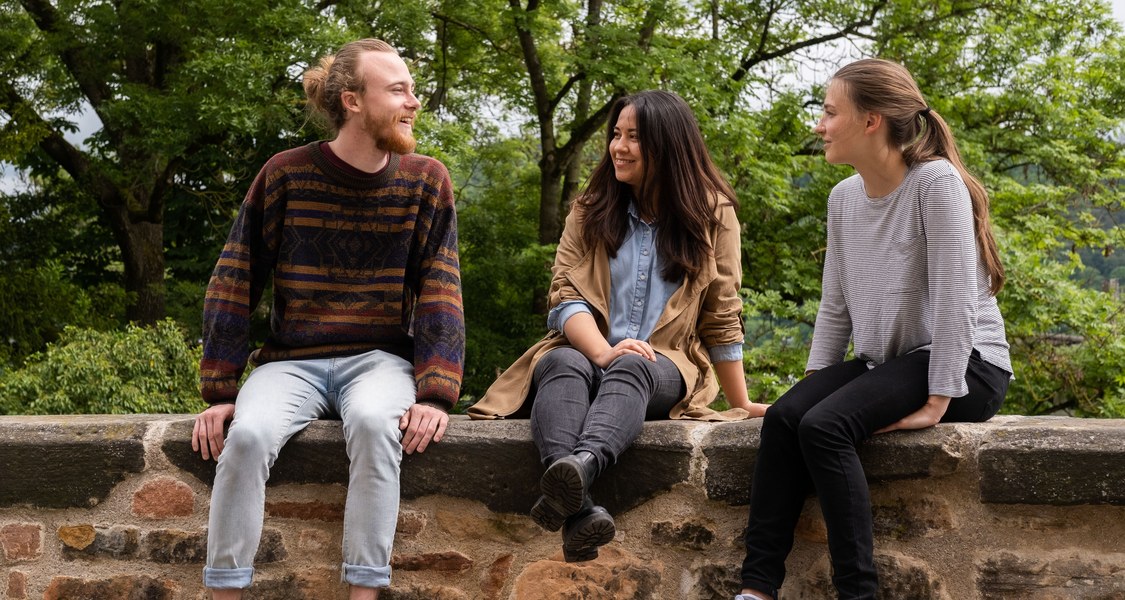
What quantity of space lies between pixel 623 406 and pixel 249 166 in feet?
26.9

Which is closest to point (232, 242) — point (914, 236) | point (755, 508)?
point (755, 508)

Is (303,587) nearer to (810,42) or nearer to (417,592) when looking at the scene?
(417,592)

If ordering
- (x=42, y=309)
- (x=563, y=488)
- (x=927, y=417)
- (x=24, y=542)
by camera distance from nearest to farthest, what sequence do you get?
(x=563, y=488) → (x=927, y=417) → (x=24, y=542) → (x=42, y=309)

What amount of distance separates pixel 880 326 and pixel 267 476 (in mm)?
1433

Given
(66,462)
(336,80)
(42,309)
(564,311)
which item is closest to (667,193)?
(564,311)

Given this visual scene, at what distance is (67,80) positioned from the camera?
10.3 m

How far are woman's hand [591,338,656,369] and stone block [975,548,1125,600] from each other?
0.88 metres

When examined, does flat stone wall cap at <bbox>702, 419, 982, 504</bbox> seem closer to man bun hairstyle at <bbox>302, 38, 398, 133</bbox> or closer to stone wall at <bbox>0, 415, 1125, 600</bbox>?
stone wall at <bbox>0, 415, 1125, 600</bbox>

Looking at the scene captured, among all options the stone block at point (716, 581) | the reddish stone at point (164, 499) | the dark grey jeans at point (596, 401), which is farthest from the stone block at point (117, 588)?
the stone block at point (716, 581)

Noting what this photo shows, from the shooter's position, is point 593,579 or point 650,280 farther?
point 650,280

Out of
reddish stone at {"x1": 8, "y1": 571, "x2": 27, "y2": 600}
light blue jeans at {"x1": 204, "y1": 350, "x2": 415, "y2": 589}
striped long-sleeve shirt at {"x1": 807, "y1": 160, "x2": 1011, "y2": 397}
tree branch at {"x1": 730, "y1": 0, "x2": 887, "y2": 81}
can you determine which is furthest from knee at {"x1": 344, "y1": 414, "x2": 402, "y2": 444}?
tree branch at {"x1": 730, "y1": 0, "x2": 887, "y2": 81}

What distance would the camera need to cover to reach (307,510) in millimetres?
2604

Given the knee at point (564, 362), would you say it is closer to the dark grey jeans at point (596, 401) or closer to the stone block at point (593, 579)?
the dark grey jeans at point (596, 401)

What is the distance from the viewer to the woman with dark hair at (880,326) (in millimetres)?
2264
